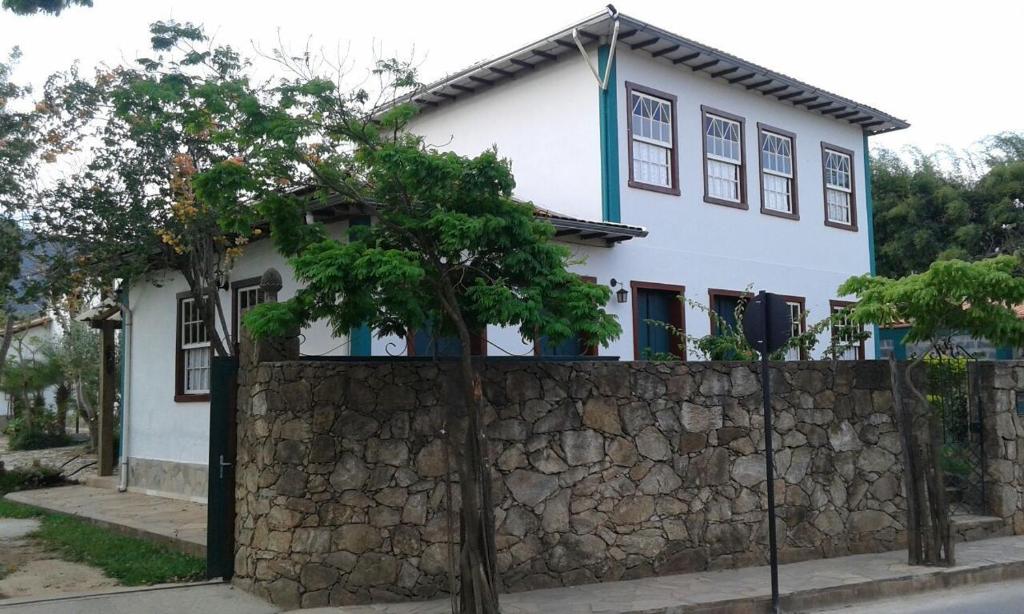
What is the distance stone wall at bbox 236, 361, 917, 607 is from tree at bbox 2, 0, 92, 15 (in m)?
4.07

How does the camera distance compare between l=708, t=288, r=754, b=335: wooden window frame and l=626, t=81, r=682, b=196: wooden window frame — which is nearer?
l=626, t=81, r=682, b=196: wooden window frame

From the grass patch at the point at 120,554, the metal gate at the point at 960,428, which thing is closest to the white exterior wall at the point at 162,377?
the grass patch at the point at 120,554

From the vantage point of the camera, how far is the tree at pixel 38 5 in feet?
29.9

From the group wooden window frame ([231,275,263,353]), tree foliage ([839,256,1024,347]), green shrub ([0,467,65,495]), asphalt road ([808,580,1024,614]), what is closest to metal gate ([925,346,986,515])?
tree foliage ([839,256,1024,347])

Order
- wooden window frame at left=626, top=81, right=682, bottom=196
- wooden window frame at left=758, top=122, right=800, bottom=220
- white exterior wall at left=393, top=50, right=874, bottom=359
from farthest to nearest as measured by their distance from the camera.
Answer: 1. wooden window frame at left=758, top=122, right=800, bottom=220
2. wooden window frame at left=626, top=81, right=682, bottom=196
3. white exterior wall at left=393, top=50, right=874, bottom=359

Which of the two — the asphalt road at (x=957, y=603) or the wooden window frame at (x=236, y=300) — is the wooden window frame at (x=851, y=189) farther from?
the wooden window frame at (x=236, y=300)

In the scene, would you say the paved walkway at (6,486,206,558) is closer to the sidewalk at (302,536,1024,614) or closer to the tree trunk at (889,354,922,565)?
the sidewalk at (302,536,1024,614)

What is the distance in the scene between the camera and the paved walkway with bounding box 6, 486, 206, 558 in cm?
1097

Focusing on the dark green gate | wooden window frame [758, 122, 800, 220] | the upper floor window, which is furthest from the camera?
wooden window frame [758, 122, 800, 220]

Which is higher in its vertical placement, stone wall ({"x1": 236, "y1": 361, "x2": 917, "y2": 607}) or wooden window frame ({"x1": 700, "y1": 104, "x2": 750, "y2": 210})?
wooden window frame ({"x1": 700, "y1": 104, "x2": 750, "y2": 210})

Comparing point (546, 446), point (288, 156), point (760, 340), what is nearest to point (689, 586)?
point (546, 446)

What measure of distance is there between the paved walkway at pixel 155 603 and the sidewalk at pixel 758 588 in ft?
2.36

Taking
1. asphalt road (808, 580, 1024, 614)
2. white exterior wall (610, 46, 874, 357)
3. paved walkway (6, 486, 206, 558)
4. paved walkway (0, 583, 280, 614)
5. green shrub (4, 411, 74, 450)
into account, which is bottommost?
asphalt road (808, 580, 1024, 614)

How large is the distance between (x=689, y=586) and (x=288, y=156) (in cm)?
562
